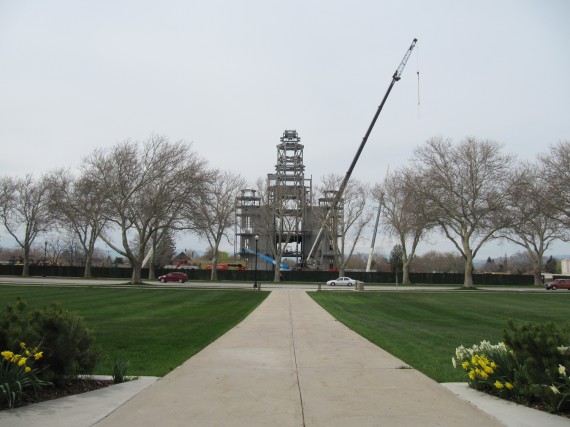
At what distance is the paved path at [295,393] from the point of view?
18.1 feet

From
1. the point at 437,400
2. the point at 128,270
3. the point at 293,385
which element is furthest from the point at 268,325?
the point at 128,270

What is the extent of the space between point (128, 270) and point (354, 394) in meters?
75.1

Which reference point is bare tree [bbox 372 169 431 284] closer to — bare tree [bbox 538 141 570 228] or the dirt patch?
bare tree [bbox 538 141 570 228]

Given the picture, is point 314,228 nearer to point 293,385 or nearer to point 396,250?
point 396,250

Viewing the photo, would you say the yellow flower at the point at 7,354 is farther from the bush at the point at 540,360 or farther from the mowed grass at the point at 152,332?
the bush at the point at 540,360

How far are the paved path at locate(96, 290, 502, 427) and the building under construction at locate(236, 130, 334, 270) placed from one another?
60731 millimetres

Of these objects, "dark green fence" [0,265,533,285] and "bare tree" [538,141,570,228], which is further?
"dark green fence" [0,265,533,285]

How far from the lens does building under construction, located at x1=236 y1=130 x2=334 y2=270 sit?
240ft

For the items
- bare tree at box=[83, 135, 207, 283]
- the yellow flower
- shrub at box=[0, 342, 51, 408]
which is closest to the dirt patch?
shrub at box=[0, 342, 51, 408]

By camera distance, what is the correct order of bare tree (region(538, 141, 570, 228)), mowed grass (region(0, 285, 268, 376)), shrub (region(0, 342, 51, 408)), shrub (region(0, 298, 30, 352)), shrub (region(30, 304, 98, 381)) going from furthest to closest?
bare tree (region(538, 141, 570, 228))
mowed grass (region(0, 285, 268, 376))
shrub (region(30, 304, 98, 381))
shrub (region(0, 298, 30, 352))
shrub (region(0, 342, 51, 408))

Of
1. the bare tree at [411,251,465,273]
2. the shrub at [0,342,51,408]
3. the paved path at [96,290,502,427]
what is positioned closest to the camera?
the paved path at [96,290,502,427]

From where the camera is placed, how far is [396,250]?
99.9 meters

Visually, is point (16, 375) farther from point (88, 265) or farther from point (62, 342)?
point (88, 265)

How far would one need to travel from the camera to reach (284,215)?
247ft
